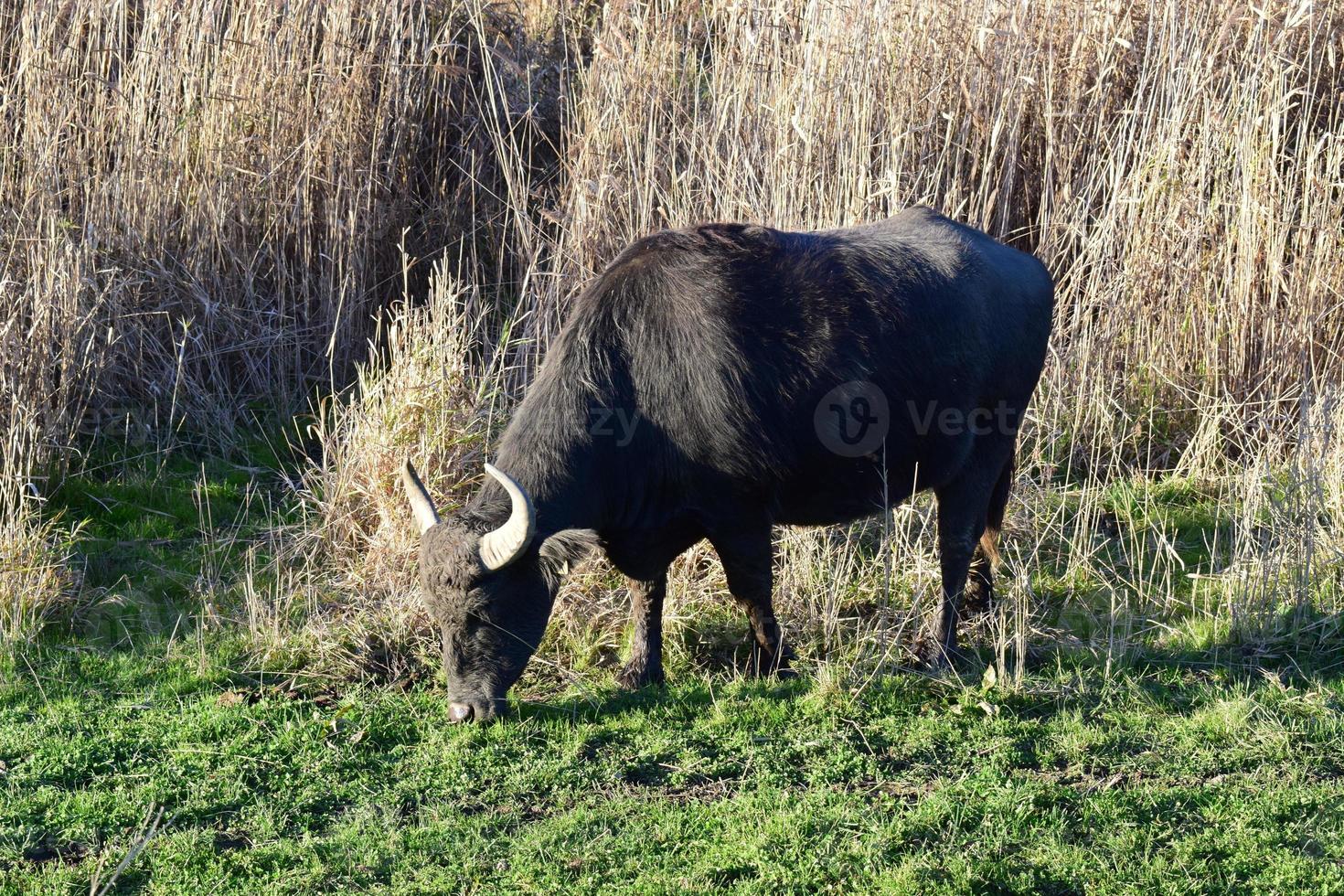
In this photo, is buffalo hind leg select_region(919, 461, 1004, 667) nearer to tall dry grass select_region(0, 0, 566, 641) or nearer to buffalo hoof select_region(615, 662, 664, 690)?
buffalo hoof select_region(615, 662, 664, 690)

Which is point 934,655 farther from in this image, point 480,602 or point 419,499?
point 419,499

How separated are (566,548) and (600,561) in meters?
1.26

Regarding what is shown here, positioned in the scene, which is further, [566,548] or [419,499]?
[419,499]

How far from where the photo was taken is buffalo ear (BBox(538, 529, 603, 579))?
532cm

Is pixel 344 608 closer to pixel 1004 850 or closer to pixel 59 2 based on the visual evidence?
pixel 1004 850

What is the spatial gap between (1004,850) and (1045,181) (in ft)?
17.3

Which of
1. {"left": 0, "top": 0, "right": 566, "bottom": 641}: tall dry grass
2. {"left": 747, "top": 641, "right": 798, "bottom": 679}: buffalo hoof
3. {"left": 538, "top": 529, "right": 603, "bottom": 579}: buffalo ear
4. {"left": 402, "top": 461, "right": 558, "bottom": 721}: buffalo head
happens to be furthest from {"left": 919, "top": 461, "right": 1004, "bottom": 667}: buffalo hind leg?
{"left": 0, "top": 0, "right": 566, "bottom": 641}: tall dry grass

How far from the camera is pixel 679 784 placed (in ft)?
16.5

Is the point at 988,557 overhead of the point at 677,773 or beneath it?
overhead

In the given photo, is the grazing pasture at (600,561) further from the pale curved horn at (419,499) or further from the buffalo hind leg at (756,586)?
the pale curved horn at (419,499)

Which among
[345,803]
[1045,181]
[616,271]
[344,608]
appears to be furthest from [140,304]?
[1045,181]

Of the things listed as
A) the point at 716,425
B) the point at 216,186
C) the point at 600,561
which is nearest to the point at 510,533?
the point at 716,425

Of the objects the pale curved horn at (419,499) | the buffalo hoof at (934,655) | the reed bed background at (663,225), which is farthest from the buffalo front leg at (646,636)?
the buffalo hoof at (934,655)

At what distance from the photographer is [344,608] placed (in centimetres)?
631
